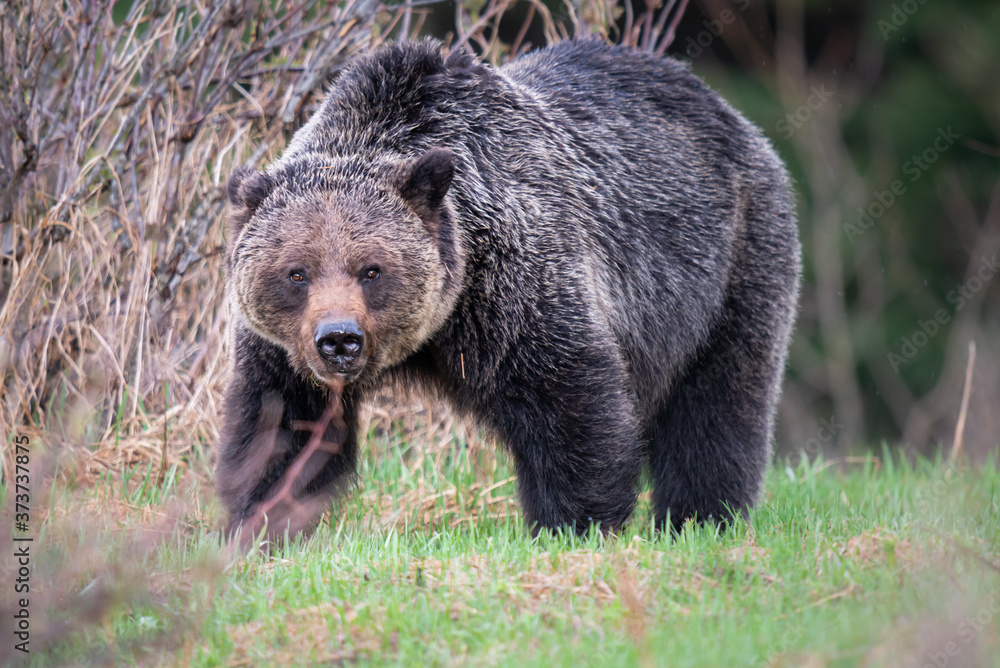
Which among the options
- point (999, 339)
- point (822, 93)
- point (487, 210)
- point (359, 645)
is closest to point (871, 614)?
point (359, 645)

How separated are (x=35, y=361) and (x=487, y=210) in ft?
9.81

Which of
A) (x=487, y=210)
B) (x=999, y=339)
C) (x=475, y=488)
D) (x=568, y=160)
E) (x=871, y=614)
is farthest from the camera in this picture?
(x=999, y=339)

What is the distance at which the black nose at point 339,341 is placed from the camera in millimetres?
4371

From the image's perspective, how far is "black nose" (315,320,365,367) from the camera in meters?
4.37

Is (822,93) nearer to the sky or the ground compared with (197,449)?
nearer to the sky

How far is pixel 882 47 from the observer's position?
1469 centimetres

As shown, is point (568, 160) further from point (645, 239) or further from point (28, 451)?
point (28, 451)
